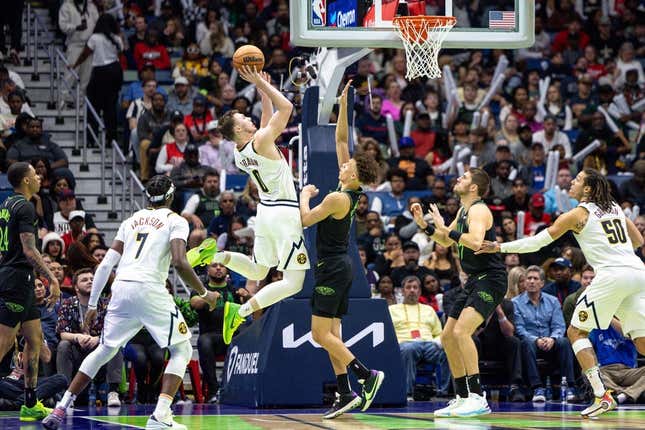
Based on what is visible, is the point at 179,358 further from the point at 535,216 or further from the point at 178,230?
the point at 535,216

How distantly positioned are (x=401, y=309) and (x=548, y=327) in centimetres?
198

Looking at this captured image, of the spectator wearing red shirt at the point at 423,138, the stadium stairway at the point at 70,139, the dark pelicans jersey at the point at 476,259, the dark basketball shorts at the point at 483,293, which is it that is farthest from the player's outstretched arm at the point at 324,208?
the spectator wearing red shirt at the point at 423,138

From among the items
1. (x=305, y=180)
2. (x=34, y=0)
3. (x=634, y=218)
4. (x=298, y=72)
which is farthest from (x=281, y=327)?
(x=34, y=0)

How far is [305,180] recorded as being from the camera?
43.6ft

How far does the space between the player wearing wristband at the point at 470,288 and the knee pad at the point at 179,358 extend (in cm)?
283

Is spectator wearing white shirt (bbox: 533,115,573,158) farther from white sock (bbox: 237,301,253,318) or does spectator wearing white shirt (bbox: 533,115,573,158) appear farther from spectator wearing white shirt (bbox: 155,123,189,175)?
white sock (bbox: 237,301,253,318)

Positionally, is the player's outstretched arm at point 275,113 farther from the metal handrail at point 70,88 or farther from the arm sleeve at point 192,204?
the metal handrail at point 70,88

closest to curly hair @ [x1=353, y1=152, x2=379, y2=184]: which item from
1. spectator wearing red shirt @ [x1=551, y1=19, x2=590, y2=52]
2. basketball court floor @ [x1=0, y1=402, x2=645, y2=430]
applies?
basketball court floor @ [x1=0, y1=402, x2=645, y2=430]

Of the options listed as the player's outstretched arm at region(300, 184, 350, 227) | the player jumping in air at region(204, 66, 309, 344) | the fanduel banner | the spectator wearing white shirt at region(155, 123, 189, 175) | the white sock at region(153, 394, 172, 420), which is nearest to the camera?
the white sock at region(153, 394, 172, 420)

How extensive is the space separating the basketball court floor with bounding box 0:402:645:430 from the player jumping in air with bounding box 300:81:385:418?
331 mm

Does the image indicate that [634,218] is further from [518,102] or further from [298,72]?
[298,72]

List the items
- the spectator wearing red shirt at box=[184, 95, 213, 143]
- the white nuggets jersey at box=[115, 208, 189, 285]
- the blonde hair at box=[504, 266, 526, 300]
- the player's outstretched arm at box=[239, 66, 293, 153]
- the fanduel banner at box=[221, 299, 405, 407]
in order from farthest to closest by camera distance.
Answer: the spectator wearing red shirt at box=[184, 95, 213, 143]
the blonde hair at box=[504, 266, 526, 300]
the fanduel banner at box=[221, 299, 405, 407]
the player's outstretched arm at box=[239, 66, 293, 153]
the white nuggets jersey at box=[115, 208, 189, 285]

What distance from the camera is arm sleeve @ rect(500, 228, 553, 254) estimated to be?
1177 centimetres

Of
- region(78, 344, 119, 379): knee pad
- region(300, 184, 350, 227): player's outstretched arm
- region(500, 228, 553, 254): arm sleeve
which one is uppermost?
region(300, 184, 350, 227): player's outstretched arm
